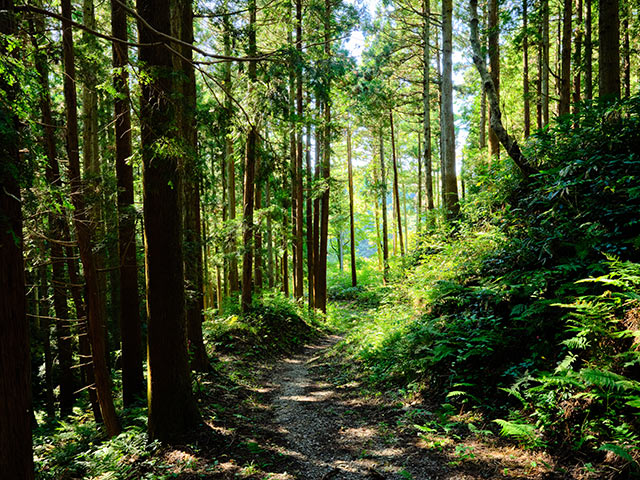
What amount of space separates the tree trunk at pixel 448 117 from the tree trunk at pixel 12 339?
9.99 metres

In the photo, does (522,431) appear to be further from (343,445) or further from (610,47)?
(610,47)

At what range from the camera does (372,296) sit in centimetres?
2422

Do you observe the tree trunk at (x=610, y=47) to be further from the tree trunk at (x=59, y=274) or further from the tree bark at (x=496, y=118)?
the tree trunk at (x=59, y=274)

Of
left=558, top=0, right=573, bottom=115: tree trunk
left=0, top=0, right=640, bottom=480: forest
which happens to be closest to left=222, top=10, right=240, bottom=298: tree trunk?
left=0, top=0, right=640, bottom=480: forest

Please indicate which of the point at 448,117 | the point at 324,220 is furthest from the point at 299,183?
the point at 448,117

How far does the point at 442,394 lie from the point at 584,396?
2.11 m

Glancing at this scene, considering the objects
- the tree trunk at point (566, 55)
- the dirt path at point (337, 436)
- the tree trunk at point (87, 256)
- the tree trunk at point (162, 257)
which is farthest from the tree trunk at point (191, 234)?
the tree trunk at point (566, 55)

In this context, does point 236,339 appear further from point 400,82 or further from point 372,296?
point 400,82

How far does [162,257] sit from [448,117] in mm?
10148

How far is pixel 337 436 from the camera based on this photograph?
526 centimetres

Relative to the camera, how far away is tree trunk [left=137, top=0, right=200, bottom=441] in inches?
195

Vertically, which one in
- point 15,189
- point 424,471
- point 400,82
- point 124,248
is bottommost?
point 424,471

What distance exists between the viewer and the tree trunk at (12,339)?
3480 mm

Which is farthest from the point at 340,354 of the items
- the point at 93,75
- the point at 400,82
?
the point at 400,82
